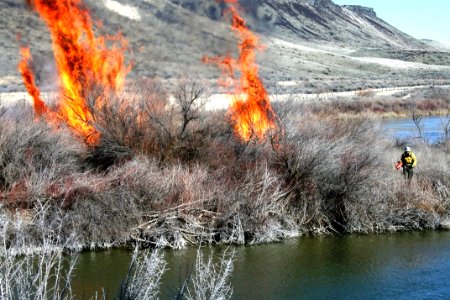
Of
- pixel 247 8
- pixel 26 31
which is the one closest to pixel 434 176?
pixel 247 8

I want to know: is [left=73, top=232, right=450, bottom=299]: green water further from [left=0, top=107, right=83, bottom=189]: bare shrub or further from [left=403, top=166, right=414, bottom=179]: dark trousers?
[left=0, top=107, right=83, bottom=189]: bare shrub

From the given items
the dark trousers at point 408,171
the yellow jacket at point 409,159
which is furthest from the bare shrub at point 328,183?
the dark trousers at point 408,171

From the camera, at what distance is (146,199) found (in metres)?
20.7

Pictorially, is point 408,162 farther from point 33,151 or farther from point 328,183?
point 33,151

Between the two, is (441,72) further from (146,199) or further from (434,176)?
(146,199)

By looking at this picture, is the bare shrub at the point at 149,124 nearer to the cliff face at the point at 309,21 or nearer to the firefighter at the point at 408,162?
the cliff face at the point at 309,21

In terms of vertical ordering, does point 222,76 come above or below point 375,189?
above

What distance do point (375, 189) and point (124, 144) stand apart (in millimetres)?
10213

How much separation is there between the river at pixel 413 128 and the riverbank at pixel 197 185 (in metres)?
12.9

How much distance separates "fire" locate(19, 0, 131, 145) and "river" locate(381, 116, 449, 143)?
1871cm

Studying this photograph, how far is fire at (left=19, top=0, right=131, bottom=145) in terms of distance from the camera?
25.4m

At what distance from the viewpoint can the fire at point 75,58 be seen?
2536cm

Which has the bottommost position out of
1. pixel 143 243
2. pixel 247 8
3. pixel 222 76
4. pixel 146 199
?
pixel 143 243

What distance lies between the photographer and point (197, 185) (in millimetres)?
21156
